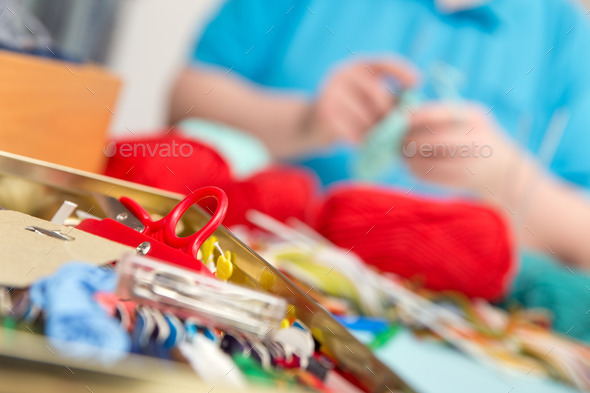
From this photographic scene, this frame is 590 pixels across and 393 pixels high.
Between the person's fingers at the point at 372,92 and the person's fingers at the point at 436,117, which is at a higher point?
the person's fingers at the point at 372,92

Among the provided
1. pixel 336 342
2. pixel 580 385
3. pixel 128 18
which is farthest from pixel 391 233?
pixel 128 18

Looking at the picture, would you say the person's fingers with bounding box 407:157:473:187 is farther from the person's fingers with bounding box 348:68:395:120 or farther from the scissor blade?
the scissor blade

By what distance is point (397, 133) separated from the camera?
2.29 feet

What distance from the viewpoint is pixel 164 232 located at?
19cm

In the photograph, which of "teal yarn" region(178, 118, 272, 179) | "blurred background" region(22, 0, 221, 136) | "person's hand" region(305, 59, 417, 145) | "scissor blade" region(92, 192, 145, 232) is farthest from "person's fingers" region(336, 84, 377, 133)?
"blurred background" region(22, 0, 221, 136)

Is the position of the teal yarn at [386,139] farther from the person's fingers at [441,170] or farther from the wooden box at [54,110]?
the wooden box at [54,110]

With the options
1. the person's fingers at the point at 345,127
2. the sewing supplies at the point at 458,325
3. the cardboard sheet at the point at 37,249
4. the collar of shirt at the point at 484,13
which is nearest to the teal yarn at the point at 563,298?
the sewing supplies at the point at 458,325

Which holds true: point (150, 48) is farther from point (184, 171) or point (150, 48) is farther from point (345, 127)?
point (184, 171)

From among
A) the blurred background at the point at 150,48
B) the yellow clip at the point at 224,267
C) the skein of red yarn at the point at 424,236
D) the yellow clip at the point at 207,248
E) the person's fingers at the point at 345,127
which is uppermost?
the blurred background at the point at 150,48

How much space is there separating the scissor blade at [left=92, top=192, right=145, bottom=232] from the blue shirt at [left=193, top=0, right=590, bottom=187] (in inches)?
29.4

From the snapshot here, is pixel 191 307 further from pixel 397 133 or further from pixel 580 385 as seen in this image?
pixel 397 133

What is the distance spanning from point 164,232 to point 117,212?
0.08ft

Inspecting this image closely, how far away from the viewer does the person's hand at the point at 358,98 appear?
695 millimetres

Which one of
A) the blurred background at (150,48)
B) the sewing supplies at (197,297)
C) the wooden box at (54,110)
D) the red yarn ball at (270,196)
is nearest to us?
the sewing supplies at (197,297)
